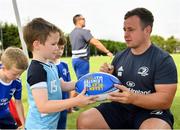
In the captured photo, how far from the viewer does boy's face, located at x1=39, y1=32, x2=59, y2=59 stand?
11.7ft

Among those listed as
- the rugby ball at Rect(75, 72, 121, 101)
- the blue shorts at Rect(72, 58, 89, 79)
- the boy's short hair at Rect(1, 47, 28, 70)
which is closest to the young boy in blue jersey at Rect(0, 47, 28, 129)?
the boy's short hair at Rect(1, 47, 28, 70)

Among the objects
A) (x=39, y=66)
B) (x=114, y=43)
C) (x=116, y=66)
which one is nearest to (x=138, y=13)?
(x=116, y=66)

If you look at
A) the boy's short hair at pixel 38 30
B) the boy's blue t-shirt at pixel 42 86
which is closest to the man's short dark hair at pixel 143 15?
the boy's short hair at pixel 38 30

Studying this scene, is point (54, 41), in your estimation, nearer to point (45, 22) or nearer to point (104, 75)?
point (45, 22)

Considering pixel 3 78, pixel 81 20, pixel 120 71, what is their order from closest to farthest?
pixel 120 71 → pixel 3 78 → pixel 81 20

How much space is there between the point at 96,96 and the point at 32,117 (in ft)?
1.90

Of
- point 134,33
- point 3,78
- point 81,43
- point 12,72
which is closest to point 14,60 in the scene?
point 12,72

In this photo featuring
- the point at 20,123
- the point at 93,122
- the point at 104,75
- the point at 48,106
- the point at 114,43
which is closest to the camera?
the point at 48,106

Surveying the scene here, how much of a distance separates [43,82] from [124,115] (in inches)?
44.7

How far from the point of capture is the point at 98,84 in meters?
3.85

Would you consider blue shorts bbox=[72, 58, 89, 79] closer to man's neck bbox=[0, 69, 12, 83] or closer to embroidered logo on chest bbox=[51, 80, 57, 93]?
man's neck bbox=[0, 69, 12, 83]

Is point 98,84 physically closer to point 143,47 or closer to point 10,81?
point 143,47

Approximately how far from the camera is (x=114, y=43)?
233ft

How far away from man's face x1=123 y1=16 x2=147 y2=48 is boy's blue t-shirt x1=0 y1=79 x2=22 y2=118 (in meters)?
1.30
